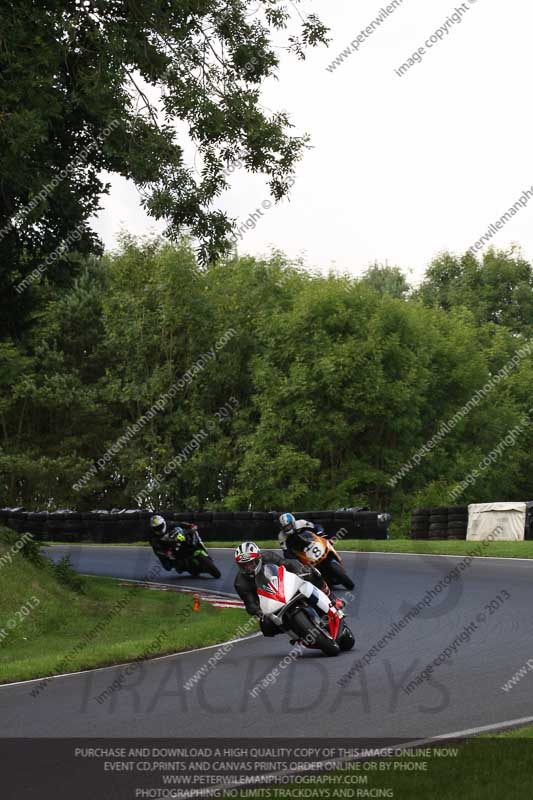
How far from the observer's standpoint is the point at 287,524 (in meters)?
16.4

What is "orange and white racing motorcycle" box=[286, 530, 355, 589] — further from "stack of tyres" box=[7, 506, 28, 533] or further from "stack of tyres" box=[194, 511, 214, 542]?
"stack of tyres" box=[7, 506, 28, 533]

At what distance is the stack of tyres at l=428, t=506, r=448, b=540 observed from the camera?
31.7 meters

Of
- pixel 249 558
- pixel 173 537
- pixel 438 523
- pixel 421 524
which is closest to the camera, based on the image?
pixel 249 558

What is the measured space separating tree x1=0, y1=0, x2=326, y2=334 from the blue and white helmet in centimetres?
512

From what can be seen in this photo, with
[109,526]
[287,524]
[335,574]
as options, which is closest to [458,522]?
[109,526]

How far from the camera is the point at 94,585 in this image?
68.6ft

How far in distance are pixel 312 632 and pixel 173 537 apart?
1051cm

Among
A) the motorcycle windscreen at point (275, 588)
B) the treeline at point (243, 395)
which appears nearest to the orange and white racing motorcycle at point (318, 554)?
the motorcycle windscreen at point (275, 588)

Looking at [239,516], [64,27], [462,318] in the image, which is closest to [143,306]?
[462,318]

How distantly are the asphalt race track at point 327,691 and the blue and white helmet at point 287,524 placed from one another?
4.92 ft

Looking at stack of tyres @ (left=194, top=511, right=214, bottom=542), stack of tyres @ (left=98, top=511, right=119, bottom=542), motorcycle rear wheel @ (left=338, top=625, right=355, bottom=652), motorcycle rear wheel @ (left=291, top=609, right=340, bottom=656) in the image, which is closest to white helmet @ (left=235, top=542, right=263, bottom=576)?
motorcycle rear wheel @ (left=291, top=609, right=340, bottom=656)

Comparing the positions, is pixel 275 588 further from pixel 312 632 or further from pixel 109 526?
pixel 109 526
